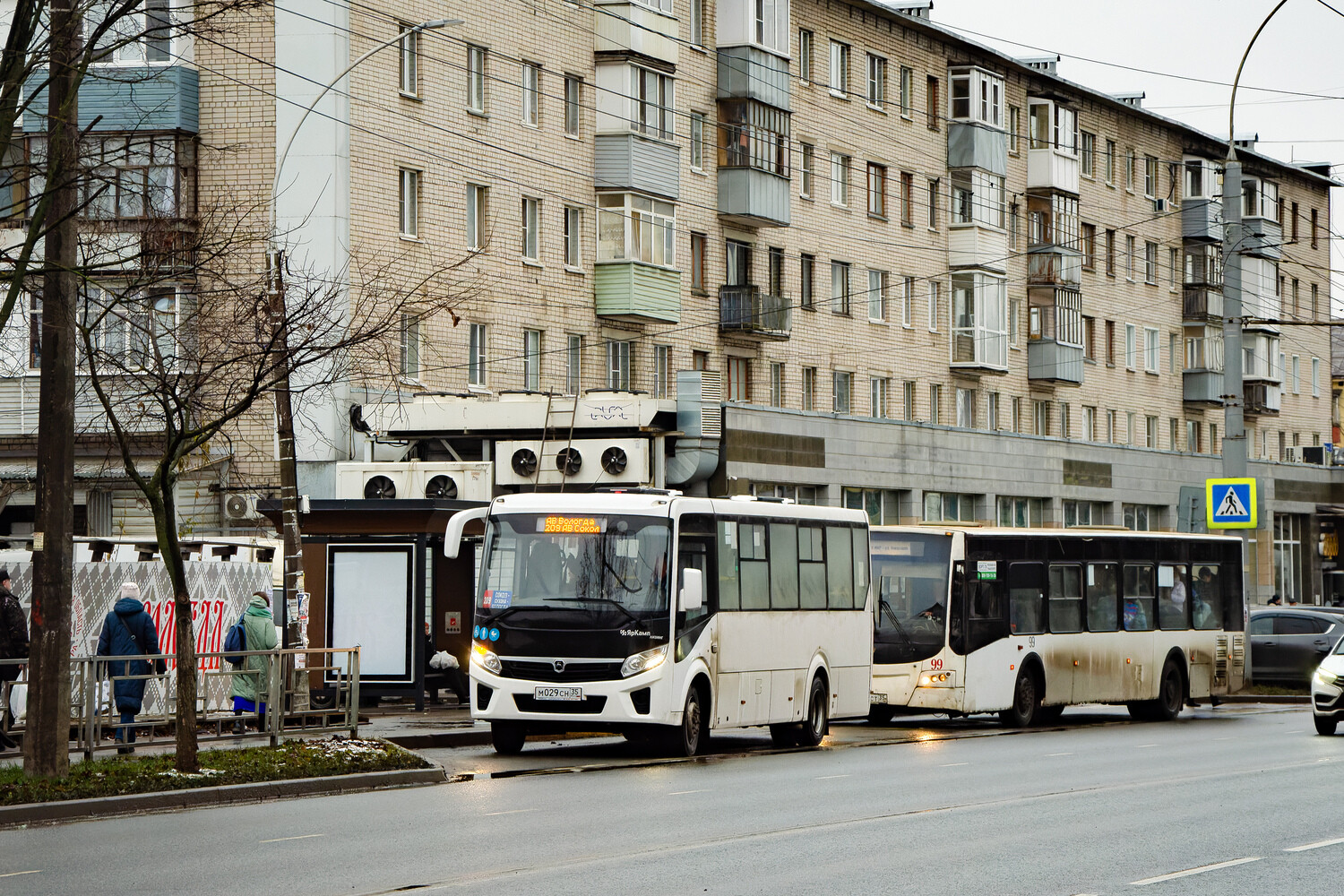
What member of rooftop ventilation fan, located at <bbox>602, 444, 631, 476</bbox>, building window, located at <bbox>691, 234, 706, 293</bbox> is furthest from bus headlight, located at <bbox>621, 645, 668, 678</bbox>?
building window, located at <bbox>691, 234, 706, 293</bbox>

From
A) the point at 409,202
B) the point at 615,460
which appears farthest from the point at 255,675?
the point at 409,202

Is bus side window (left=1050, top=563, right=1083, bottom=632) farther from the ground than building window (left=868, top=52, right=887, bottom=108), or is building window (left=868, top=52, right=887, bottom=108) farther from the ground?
building window (left=868, top=52, right=887, bottom=108)

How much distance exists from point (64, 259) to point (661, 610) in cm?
738

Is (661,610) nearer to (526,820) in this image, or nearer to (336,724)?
(336,724)

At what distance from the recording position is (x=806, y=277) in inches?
1961

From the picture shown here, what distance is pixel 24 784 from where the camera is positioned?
1535 centimetres

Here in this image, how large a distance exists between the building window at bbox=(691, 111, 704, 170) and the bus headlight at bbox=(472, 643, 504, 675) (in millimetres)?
26252

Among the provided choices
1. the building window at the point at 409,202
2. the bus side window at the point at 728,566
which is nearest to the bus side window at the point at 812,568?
the bus side window at the point at 728,566

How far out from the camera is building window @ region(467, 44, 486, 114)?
1561 inches

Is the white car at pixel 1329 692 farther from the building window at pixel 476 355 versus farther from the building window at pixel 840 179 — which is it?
the building window at pixel 840 179

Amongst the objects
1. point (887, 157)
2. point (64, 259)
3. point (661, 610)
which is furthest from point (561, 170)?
point (64, 259)

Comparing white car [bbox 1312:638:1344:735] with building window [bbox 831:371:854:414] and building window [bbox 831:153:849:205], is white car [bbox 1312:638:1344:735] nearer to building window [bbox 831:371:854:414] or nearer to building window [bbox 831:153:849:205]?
building window [bbox 831:371:854:414]

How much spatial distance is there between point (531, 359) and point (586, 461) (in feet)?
17.7

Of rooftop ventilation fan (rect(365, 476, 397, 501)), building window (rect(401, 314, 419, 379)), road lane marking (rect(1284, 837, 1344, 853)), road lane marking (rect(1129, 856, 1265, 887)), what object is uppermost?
building window (rect(401, 314, 419, 379))
